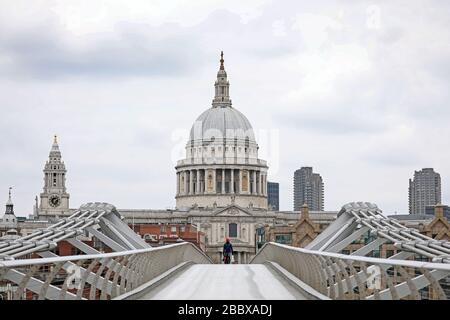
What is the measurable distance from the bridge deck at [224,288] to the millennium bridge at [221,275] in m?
0.02

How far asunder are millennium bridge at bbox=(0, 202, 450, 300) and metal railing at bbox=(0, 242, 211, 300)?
0.01 meters

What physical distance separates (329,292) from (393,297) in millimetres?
5813

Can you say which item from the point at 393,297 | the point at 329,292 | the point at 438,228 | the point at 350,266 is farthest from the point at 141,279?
the point at 438,228

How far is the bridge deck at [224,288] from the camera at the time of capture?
1912cm

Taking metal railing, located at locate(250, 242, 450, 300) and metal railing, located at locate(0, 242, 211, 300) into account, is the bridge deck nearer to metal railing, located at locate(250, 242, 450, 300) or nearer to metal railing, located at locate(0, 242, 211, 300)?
metal railing, located at locate(0, 242, 211, 300)

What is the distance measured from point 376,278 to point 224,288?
9324 mm

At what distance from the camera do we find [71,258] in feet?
44.4

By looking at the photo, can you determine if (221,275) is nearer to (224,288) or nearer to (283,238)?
(224,288)

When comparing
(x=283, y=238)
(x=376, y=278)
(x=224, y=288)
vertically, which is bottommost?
(x=376, y=278)

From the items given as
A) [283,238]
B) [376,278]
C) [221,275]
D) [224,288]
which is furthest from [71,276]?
[283,238]

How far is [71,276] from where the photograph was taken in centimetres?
1357

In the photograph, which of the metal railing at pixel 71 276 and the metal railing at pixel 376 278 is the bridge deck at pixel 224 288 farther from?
the metal railing at pixel 376 278
